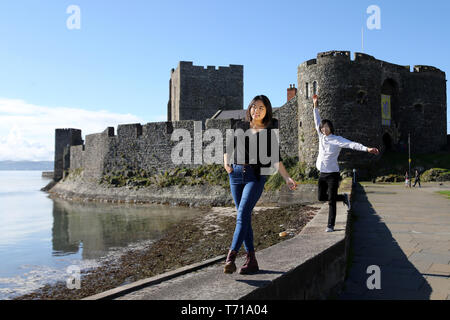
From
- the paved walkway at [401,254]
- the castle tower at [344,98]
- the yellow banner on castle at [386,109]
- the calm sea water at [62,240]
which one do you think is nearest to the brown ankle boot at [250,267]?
the paved walkway at [401,254]

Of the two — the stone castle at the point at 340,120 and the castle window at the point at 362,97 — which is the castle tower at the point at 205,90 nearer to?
the stone castle at the point at 340,120

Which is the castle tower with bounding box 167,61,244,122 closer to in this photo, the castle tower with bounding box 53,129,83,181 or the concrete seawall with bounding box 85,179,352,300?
the castle tower with bounding box 53,129,83,181

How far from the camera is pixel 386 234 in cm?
670

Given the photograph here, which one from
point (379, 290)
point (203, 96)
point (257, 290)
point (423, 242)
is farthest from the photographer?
point (203, 96)

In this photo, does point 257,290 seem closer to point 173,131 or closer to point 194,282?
point 194,282

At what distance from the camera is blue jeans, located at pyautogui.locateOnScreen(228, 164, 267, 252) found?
3.37m

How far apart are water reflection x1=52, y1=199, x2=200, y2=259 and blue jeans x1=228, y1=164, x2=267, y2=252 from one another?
6.94 meters

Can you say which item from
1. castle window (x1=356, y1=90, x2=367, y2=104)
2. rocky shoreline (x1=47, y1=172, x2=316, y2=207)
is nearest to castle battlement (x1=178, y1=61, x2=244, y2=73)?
rocky shoreline (x1=47, y1=172, x2=316, y2=207)

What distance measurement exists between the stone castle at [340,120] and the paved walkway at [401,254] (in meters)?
13.3

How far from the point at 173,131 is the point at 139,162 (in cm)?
352

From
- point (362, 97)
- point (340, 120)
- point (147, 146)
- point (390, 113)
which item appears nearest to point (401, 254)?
point (340, 120)

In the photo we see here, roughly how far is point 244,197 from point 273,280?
0.82 m

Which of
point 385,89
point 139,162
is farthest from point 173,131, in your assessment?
point 385,89

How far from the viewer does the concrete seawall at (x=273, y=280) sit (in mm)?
2679
